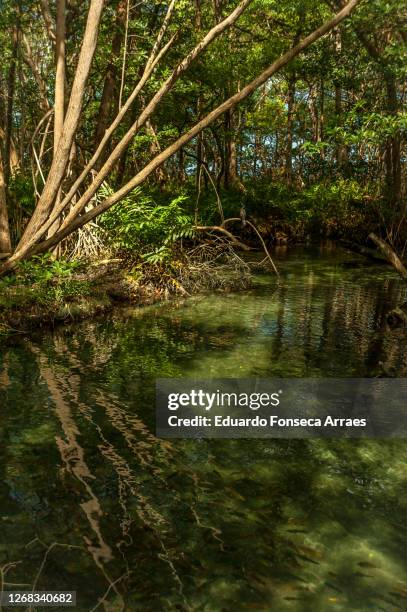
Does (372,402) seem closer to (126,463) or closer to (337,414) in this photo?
(337,414)

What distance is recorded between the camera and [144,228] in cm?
1177

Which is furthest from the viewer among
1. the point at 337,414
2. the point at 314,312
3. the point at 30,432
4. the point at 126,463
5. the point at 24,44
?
the point at 24,44

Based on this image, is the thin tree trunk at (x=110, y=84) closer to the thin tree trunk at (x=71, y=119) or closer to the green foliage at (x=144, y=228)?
the green foliage at (x=144, y=228)

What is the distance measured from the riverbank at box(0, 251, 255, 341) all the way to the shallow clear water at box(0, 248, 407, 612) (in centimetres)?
106

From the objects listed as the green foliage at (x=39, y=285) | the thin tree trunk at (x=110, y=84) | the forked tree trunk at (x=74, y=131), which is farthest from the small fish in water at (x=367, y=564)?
the thin tree trunk at (x=110, y=84)

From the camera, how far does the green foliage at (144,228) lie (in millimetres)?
11766

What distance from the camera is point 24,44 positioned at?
76.1ft

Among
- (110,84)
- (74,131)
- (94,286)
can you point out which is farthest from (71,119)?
(110,84)

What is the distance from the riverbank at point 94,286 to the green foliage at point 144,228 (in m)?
0.35

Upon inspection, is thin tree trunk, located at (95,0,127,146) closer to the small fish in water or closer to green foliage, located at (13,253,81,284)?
green foliage, located at (13,253,81,284)

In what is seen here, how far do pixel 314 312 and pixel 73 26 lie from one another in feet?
30.2

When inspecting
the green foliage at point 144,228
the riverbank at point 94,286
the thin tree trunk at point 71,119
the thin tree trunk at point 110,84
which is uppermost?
the thin tree trunk at point 110,84

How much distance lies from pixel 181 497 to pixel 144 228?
8101mm

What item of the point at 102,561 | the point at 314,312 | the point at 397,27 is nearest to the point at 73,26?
the point at 397,27
